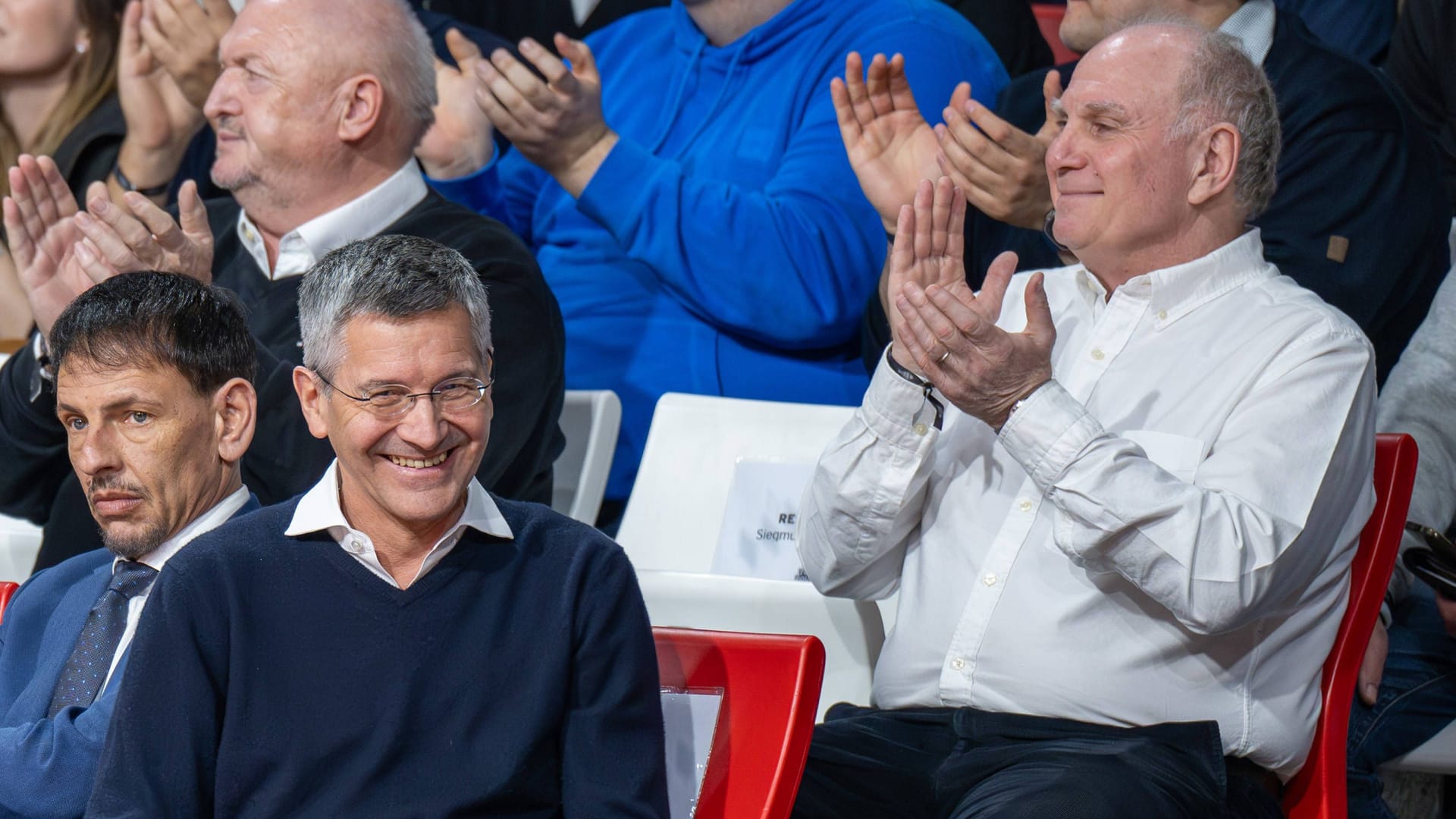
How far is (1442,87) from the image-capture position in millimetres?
3352

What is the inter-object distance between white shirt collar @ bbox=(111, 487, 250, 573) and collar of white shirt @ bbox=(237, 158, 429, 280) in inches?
38.5

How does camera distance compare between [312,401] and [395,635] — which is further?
[312,401]

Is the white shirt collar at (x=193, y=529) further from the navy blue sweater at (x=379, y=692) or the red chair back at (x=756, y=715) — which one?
the red chair back at (x=756, y=715)

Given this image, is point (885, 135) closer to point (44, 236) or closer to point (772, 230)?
point (772, 230)

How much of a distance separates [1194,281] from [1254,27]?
2.61 feet

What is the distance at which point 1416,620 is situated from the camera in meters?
2.50

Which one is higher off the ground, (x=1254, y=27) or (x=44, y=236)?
(x=1254, y=27)

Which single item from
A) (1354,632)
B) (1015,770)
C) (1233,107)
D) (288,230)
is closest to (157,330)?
(288,230)

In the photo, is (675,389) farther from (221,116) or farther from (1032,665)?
(1032,665)

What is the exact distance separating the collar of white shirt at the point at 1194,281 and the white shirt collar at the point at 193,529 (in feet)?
3.95

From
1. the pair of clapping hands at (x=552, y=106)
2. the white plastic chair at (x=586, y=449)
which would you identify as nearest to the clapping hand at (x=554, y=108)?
the pair of clapping hands at (x=552, y=106)

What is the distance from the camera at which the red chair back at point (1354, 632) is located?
2.03 m

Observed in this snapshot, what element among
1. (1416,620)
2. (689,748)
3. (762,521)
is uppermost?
(689,748)

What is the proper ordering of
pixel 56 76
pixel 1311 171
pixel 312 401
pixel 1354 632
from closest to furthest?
1. pixel 312 401
2. pixel 1354 632
3. pixel 1311 171
4. pixel 56 76
